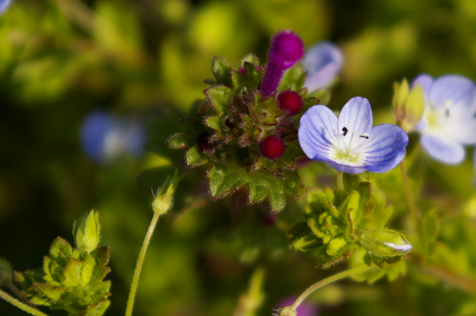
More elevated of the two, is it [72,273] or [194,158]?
[194,158]

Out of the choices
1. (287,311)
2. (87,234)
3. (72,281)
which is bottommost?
(287,311)

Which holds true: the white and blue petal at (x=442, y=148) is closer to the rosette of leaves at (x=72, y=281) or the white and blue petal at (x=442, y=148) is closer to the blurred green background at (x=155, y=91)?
the blurred green background at (x=155, y=91)

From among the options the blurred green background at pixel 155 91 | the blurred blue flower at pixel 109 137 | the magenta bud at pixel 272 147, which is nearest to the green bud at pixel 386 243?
the magenta bud at pixel 272 147

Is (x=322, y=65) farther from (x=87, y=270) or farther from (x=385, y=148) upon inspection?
(x=87, y=270)

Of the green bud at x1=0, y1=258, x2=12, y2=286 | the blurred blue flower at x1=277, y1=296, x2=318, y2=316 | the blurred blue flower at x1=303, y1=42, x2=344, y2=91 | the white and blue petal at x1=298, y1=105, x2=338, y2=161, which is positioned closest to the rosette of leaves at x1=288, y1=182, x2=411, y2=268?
the white and blue petal at x1=298, y1=105, x2=338, y2=161

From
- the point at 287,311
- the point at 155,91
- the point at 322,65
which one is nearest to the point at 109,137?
the point at 155,91

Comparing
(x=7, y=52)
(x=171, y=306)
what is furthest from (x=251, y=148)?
(x=7, y=52)
